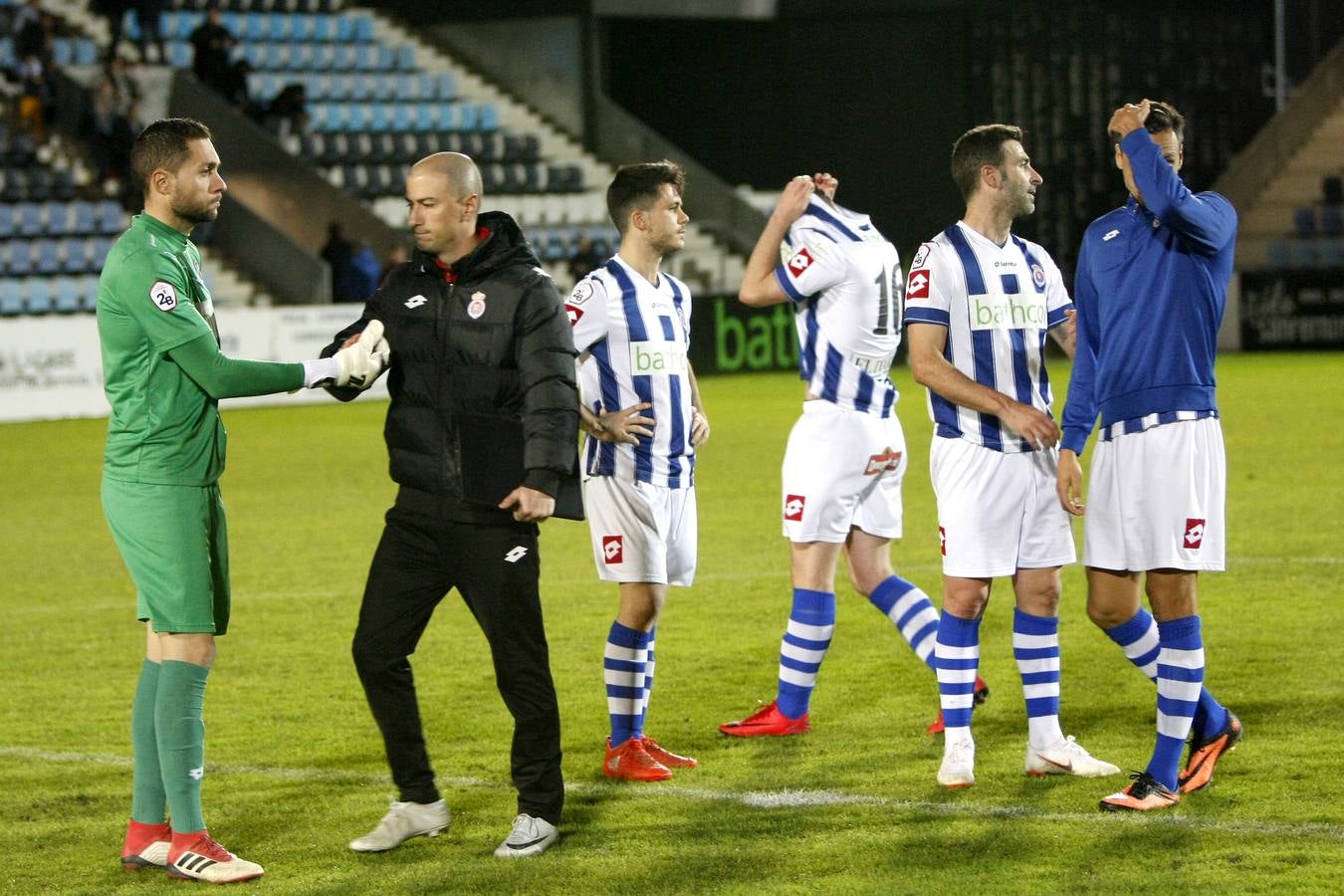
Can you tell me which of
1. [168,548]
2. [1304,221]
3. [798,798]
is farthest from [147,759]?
[1304,221]

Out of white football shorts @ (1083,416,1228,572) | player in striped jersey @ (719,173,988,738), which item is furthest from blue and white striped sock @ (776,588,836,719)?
white football shorts @ (1083,416,1228,572)

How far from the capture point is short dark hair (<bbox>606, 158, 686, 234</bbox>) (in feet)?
20.8

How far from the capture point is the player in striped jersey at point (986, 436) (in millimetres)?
5875

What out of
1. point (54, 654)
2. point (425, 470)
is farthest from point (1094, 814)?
point (54, 654)

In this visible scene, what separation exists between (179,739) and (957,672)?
233cm

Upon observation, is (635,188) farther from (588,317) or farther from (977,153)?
(977,153)

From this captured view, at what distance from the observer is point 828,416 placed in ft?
22.6

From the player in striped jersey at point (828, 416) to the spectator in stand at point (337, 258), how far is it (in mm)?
19203

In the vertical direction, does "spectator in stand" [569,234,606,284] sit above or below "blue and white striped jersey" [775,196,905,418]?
above

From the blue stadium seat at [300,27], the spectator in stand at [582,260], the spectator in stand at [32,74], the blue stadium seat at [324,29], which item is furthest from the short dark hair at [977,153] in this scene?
the blue stadium seat at [324,29]

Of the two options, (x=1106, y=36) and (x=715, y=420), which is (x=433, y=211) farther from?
(x=1106, y=36)

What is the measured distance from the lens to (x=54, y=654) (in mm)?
8633

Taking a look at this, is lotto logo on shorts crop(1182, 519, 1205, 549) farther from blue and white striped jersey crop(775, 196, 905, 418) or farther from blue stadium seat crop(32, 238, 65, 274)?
blue stadium seat crop(32, 238, 65, 274)

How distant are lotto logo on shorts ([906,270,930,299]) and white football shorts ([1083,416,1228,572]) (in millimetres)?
753
